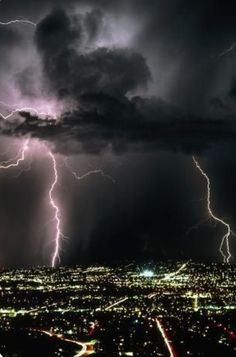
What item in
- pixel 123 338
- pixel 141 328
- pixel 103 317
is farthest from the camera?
pixel 103 317

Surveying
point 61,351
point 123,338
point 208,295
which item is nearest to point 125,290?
point 208,295

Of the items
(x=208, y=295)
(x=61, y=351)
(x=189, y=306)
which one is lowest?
(x=61, y=351)

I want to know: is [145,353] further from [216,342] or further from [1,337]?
[1,337]

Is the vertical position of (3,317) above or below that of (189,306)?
below

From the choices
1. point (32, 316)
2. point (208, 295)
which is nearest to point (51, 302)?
point (32, 316)

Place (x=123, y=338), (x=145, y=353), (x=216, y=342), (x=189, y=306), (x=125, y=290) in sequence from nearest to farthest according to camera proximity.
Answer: (x=145, y=353), (x=216, y=342), (x=123, y=338), (x=189, y=306), (x=125, y=290)

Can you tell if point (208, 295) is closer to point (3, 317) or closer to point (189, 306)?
point (189, 306)

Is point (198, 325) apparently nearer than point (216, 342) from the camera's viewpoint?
No
